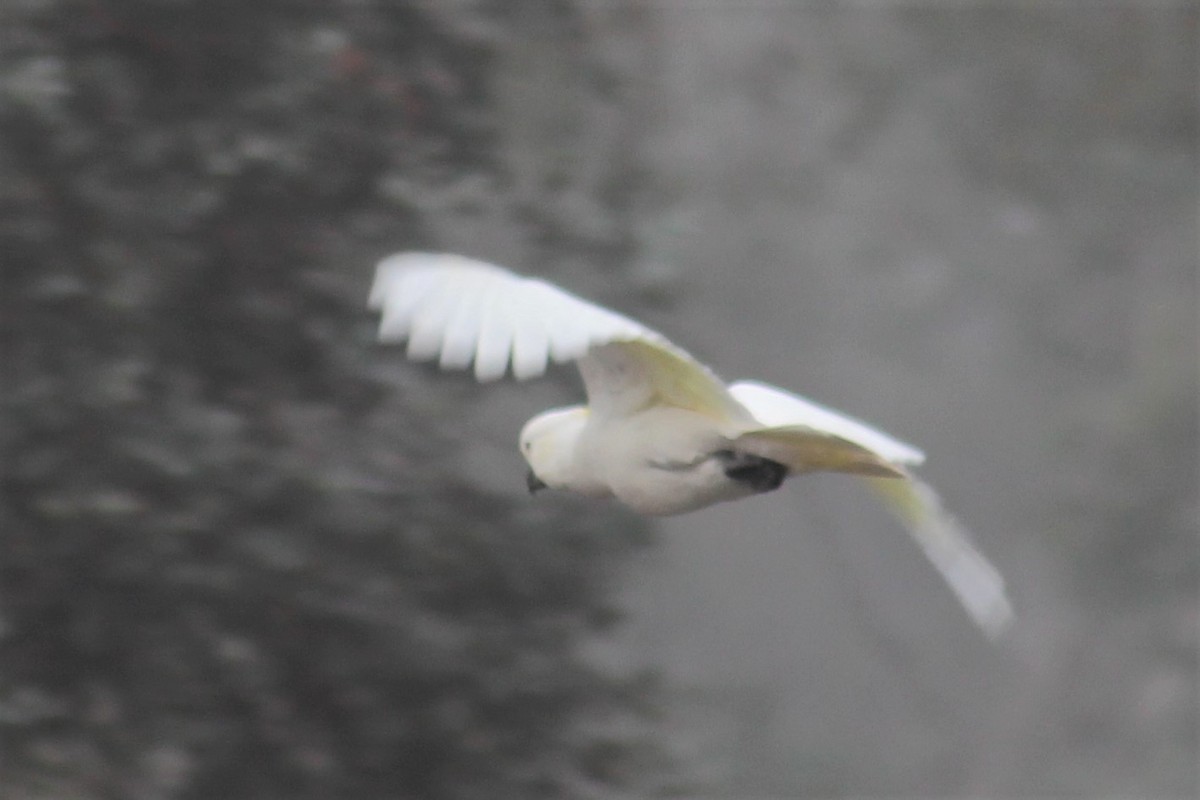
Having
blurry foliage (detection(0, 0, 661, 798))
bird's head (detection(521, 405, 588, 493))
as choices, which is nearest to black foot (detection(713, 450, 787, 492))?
bird's head (detection(521, 405, 588, 493))

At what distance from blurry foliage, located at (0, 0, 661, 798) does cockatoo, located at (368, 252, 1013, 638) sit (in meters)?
1.11

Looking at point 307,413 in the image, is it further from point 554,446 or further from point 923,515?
point 923,515

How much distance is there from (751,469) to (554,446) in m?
0.38

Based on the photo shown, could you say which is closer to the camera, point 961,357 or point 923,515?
point 923,515

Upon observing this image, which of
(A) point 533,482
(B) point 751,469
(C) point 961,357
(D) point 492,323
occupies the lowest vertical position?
(D) point 492,323

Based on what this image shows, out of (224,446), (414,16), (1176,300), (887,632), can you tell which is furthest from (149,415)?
(887,632)

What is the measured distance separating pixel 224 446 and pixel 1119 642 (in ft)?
31.9

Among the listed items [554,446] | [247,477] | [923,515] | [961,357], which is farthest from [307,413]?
[961,357]

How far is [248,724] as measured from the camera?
402 cm

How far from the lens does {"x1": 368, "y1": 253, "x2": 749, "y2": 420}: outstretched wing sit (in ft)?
A: 6.76

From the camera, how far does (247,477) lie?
3896 mm

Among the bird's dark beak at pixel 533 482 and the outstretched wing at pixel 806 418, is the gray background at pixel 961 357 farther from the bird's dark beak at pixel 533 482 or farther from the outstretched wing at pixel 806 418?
the bird's dark beak at pixel 533 482

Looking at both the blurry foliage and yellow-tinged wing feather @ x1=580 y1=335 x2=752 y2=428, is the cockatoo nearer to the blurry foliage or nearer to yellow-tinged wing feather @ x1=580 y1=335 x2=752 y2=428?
Answer: yellow-tinged wing feather @ x1=580 y1=335 x2=752 y2=428

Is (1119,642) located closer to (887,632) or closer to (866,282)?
(887,632)
